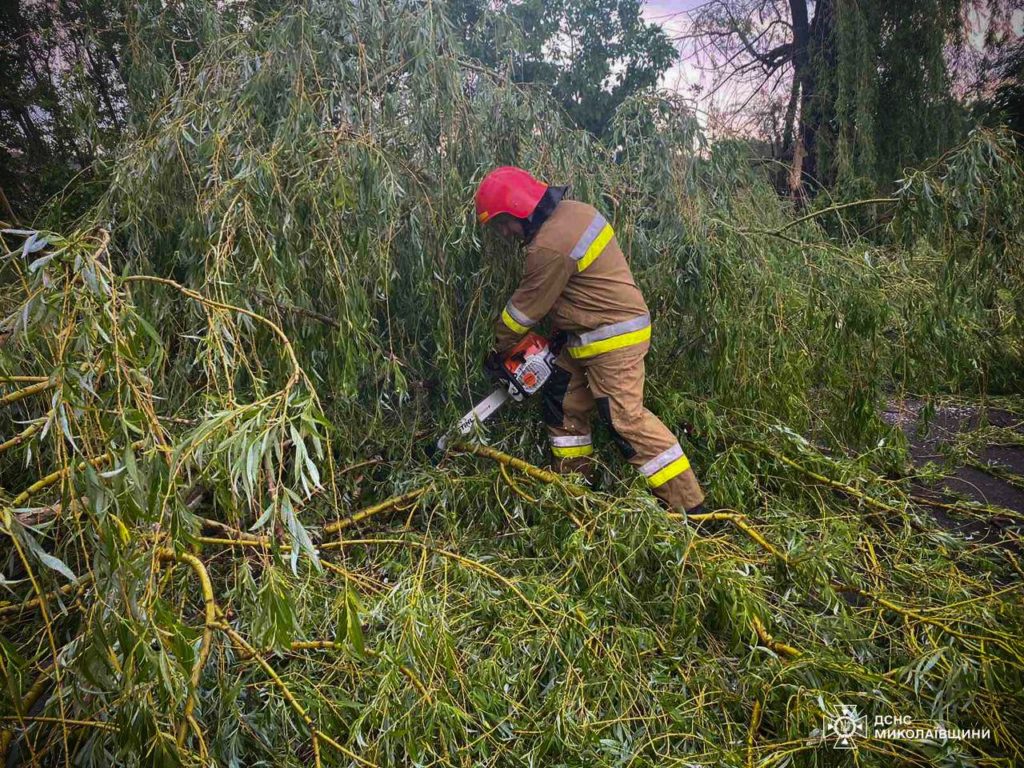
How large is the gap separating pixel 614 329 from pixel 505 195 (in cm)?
76

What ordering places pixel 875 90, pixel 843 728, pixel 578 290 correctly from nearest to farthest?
pixel 843 728, pixel 578 290, pixel 875 90

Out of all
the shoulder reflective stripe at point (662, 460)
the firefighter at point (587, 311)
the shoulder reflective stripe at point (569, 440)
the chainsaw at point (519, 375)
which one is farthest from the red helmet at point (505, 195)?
the shoulder reflective stripe at point (662, 460)

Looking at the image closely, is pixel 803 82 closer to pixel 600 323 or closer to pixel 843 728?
pixel 600 323

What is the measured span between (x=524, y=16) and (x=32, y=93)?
4978 mm

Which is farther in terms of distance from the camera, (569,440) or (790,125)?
(790,125)

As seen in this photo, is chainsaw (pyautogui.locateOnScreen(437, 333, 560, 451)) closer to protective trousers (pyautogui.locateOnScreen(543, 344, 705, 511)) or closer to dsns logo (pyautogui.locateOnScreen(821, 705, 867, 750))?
protective trousers (pyautogui.locateOnScreen(543, 344, 705, 511))

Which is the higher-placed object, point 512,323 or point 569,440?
point 512,323

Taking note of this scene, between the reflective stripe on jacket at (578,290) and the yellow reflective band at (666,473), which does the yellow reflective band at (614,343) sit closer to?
the reflective stripe on jacket at (578,290)

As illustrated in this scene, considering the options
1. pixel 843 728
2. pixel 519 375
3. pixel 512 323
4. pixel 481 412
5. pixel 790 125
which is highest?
pixel 790 125

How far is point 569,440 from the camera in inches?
127

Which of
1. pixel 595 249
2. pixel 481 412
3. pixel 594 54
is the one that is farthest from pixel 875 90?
pixel 481 412

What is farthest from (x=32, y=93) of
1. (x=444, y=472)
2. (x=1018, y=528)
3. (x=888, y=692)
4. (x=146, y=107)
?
(x=1018, y=528)

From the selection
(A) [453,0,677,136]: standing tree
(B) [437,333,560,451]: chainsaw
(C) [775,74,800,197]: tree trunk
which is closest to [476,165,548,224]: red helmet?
(B) [437,333,560,451]: chainsaw

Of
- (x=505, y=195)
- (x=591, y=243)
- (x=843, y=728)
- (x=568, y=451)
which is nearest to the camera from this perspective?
(x=843, y=728)
